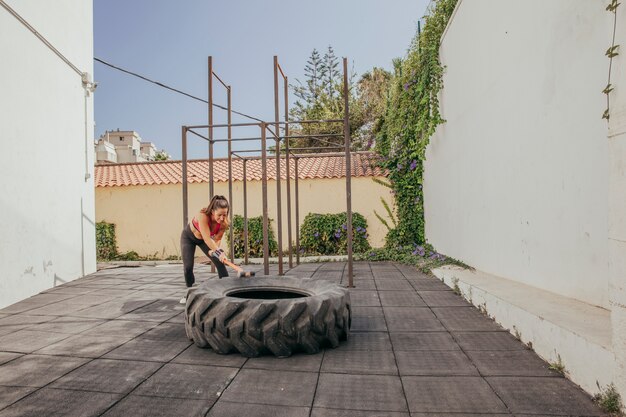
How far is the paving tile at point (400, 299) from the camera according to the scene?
4137 millimetres

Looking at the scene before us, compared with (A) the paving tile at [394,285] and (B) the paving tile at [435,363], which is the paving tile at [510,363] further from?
(A) the paving tile at [394,285]

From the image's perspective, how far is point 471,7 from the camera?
5250 millimetres

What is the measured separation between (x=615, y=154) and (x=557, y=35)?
1.90 metres

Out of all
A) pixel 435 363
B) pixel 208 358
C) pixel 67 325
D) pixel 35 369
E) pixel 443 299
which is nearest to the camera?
pixel 35 369

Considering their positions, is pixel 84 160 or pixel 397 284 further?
pixel 84 160

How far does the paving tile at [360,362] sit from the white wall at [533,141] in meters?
1.52

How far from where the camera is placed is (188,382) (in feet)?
7.25

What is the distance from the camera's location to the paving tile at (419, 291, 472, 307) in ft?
A: 13.3

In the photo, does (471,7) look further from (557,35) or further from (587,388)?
(587,388)

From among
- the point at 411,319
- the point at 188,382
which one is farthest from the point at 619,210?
the point at 188,382

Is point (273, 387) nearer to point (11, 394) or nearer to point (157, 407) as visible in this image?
point (157, 407)

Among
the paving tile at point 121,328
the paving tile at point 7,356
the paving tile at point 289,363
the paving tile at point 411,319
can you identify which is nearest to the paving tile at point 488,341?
the paving tile at point 411,319

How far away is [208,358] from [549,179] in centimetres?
307

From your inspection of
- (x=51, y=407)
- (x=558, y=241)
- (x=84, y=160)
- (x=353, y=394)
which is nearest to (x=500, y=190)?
(x=558, y=241)
